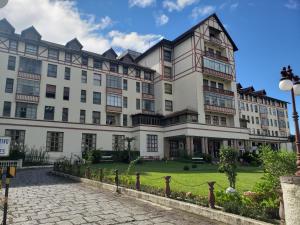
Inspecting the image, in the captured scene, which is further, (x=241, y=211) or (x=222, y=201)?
(x=222, y=201)

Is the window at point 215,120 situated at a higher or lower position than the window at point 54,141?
higher

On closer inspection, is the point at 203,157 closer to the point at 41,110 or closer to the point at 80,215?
the point at 41,110

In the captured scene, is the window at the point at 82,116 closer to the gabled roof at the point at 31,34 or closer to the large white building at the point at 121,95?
the large white building at the point at 121,95

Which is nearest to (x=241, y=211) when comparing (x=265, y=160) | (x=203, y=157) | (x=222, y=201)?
(x=222, y=201)

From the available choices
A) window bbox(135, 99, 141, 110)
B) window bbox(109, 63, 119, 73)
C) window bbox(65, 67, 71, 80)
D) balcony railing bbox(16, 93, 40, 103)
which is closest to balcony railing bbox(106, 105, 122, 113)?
window bbox(135, 99, 141, 110)

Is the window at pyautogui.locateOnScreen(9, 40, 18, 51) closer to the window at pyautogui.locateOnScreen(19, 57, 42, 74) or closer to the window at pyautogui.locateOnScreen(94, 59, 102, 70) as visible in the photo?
the window at pyautogui.locateOnScreen(19, 57, 42, 74)

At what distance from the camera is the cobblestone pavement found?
7402 millimetres

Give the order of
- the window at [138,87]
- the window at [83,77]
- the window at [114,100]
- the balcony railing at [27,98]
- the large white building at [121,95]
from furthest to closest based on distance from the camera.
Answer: the window at [138,87]
the window at [114,100]
the window at [83,77]
the large white building at [121,95]
the balcony railing at [27,98]

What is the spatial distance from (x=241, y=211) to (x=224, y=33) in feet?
153

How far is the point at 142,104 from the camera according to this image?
143ft

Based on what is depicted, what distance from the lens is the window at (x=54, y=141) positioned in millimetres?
33756

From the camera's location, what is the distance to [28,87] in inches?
1328

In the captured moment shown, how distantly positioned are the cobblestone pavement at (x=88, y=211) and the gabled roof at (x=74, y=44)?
3126cm

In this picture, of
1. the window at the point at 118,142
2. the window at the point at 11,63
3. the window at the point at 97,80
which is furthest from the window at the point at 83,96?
the window at the point at 11,63
